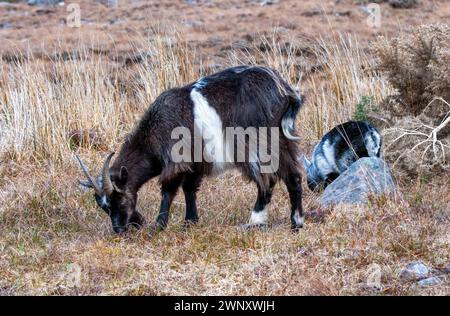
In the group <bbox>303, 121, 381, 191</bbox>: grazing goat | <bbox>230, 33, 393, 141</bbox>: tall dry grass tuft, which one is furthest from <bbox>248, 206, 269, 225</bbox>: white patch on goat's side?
<bbox>230, 33, 393, 141</bbox>: tall dry grass tuft

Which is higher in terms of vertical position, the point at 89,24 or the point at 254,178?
the point at 254,178

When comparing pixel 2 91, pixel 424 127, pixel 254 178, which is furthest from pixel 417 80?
pixel 2 91

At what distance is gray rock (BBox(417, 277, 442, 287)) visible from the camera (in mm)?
5949

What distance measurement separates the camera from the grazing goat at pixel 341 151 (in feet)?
30.1

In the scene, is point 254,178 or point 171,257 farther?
point 254,178

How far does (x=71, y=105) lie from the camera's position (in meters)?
11.5

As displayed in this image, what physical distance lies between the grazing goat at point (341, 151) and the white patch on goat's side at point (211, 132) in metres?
1.94

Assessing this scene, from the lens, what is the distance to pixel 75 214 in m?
8.62

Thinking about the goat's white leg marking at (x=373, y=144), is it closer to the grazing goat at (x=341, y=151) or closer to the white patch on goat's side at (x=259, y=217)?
the grazing goat at (x=341, y=151)

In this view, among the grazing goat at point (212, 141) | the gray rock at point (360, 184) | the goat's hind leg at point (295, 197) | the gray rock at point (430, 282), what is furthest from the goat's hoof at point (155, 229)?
the gray rock at point (430, 282)
